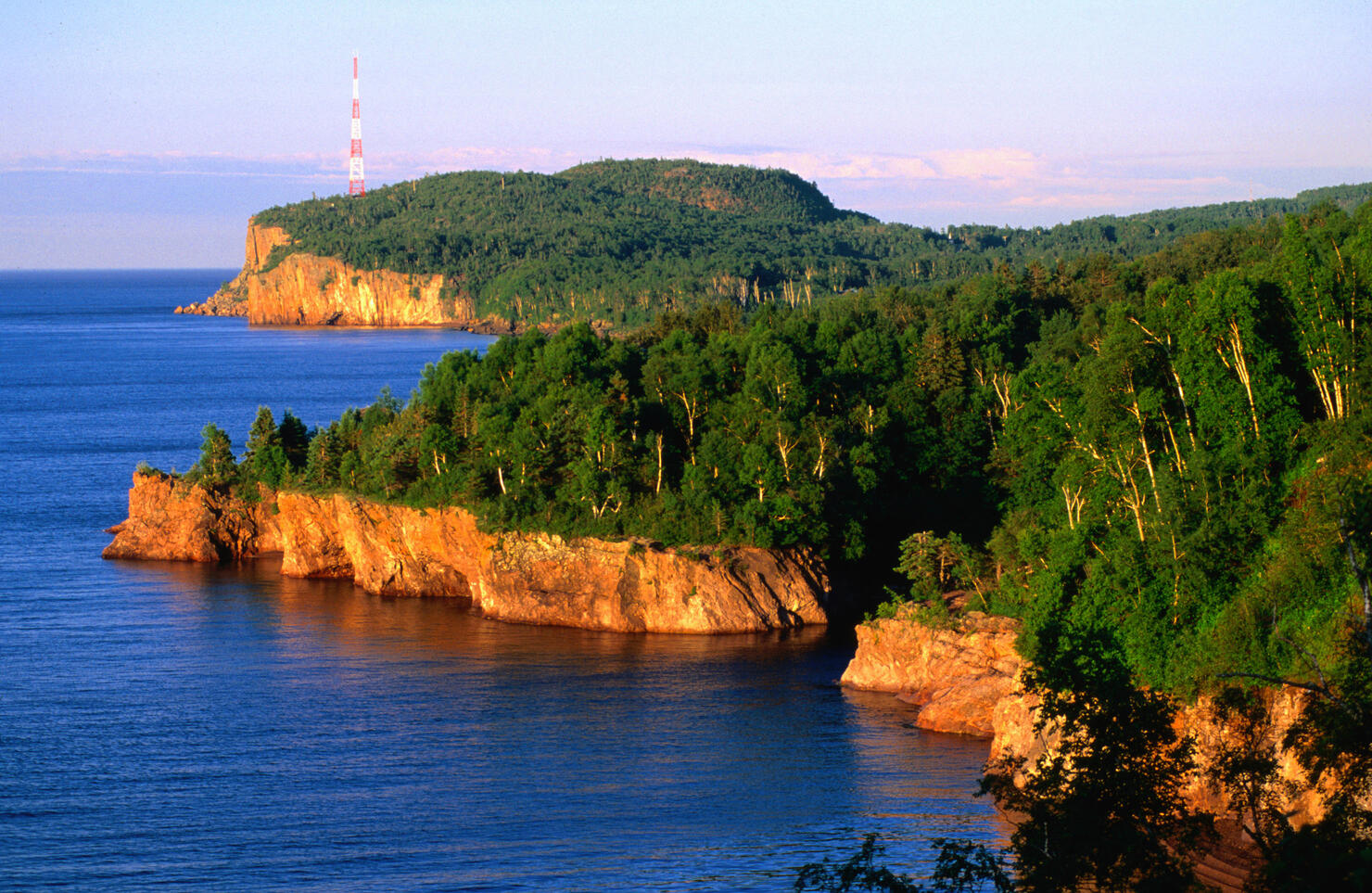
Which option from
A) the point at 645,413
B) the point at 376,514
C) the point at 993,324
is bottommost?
the point at 376,514

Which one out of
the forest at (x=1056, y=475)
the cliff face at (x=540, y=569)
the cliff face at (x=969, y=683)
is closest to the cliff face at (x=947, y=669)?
the cliff face at (x=969, y=683)

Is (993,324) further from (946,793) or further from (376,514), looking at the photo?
(946,793)

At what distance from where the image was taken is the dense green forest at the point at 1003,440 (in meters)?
36.5

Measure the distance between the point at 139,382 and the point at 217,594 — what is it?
105m

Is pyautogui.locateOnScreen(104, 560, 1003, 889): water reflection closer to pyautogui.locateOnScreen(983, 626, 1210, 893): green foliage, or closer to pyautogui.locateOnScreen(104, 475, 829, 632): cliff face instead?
pyautogui.locateOnScreen(104, 475, 829, 632): cliff face

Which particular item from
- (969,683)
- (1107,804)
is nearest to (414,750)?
(969,683)

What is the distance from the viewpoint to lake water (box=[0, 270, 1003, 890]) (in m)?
32.6

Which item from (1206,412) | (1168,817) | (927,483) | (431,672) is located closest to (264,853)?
(431,672)

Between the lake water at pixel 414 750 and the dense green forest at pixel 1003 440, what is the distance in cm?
618

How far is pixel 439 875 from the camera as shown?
31531 mm

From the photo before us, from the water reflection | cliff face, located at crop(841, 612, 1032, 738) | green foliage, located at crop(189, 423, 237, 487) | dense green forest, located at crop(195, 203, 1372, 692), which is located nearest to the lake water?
the water reflection

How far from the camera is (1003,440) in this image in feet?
220

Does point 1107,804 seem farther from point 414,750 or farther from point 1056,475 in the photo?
point 1056,475

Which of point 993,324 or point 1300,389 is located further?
point 993,324
